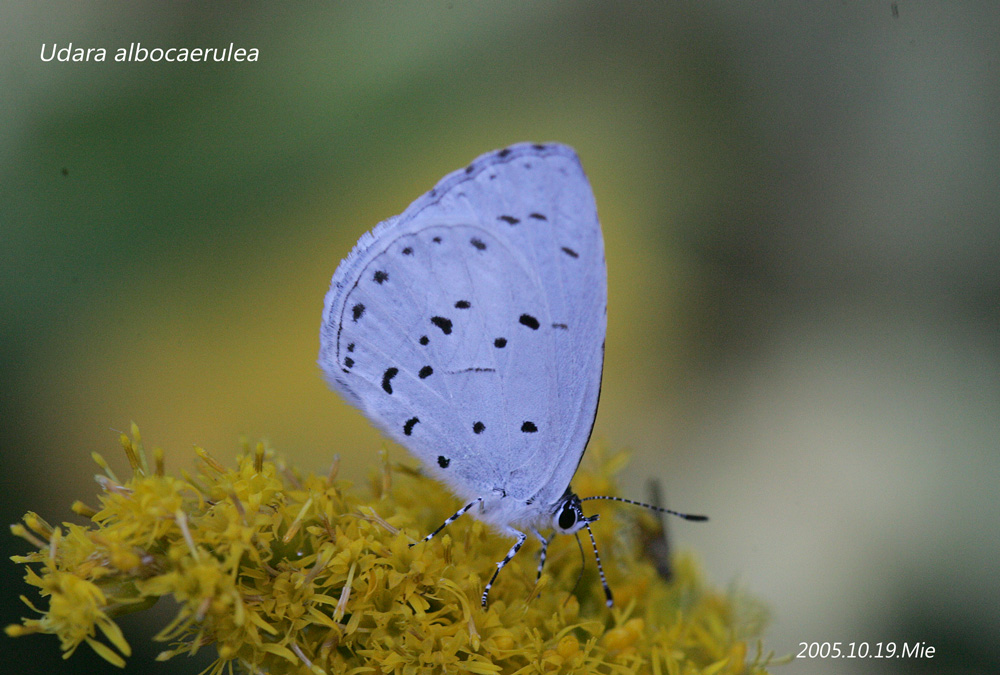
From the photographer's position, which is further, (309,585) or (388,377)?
(388,377)

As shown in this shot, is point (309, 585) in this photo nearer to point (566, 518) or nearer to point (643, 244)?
point (566, 518)

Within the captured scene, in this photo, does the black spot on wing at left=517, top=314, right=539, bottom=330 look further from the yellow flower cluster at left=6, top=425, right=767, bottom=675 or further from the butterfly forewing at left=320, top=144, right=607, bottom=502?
the yellow flower cluster at left=6, top=425, right=767, bottom=675

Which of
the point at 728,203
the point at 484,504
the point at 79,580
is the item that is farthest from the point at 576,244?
the point at 728,203

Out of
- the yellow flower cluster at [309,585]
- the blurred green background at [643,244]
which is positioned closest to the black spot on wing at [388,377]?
the yellow flower cluster at [309,585]

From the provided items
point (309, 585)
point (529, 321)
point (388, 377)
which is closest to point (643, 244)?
point (529, 321)

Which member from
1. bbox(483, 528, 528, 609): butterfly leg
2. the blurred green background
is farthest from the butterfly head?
the blurred green background

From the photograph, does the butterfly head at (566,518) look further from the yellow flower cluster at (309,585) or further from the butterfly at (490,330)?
the yellow flower cluster at (309,585)

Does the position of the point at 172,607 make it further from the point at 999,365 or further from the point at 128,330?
the point at 999,365
